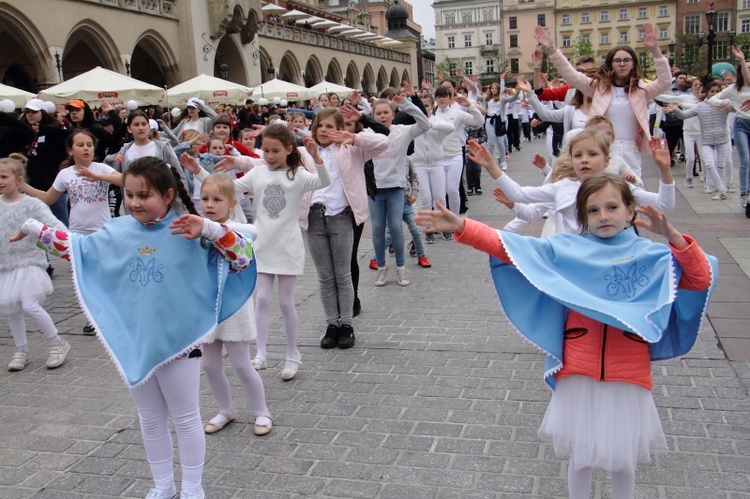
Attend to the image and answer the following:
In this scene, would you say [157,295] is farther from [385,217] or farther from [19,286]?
[385,217]

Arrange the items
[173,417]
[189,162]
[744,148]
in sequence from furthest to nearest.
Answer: [744,148]
[189,162]
[173,417]

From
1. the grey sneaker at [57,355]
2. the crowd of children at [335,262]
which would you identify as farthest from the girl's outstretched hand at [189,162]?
the grey sneaker at [57,355]

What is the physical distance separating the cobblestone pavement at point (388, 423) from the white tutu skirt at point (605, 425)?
646mm

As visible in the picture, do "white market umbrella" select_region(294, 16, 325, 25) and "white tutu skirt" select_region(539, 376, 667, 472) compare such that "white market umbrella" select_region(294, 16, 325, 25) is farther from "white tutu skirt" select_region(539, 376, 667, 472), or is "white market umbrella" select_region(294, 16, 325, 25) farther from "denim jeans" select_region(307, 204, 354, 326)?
"white tutu skirt" select_region(539, 376, 667, 472)

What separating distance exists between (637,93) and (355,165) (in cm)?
248

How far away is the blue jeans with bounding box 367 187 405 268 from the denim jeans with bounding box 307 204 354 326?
2.02 metres

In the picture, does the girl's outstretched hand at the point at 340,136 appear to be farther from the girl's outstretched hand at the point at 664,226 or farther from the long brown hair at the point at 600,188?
the girl's outstretched hand at the point at 664,226

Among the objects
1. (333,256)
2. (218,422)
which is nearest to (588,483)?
(218,422)

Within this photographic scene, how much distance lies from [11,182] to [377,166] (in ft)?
12.0

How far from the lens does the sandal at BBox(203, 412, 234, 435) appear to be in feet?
15.0

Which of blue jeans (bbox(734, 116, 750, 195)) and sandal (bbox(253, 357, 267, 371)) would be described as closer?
sandal (bbox(253, 357, 267, 371))

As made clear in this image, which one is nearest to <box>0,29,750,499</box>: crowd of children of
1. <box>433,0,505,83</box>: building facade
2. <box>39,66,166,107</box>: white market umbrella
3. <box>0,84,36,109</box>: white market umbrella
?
<box>0,84,36,109</box>: white market umbrella

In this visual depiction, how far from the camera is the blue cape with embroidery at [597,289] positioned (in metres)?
3.02

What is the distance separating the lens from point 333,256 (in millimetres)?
6184
